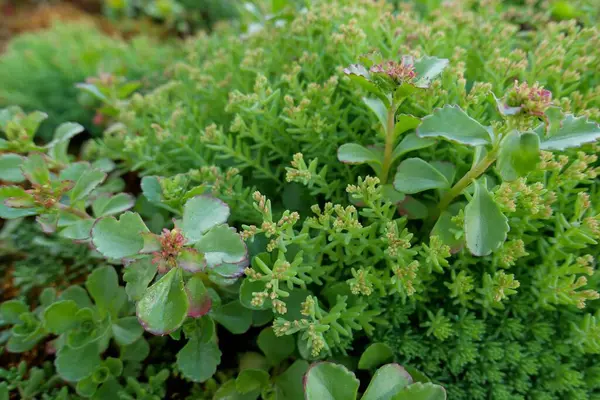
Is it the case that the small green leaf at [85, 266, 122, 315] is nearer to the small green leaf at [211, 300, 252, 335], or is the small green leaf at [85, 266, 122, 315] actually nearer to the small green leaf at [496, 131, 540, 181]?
the small green leaf at [211, 300, 252, 335]

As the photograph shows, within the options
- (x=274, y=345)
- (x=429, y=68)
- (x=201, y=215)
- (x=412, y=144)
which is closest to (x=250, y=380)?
(x=274, y=345)

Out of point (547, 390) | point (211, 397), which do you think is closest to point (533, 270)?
point (547, 390)

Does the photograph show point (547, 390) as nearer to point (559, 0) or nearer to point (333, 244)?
point (333, 244)

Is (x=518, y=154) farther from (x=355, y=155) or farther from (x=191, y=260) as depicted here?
(x=191, y=260)

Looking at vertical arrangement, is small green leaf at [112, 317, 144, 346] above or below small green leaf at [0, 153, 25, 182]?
below

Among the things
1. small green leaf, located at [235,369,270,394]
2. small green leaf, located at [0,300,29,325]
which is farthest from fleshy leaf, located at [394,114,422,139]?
small green leaf, located at [0,300,29,325]
